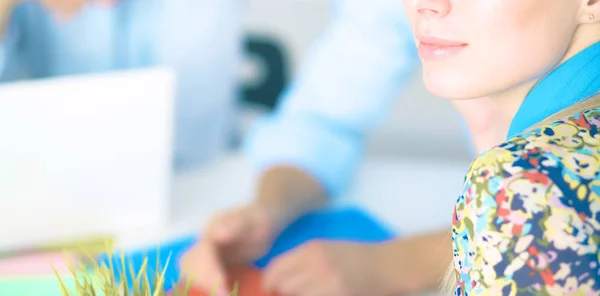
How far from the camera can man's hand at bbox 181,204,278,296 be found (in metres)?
0.72

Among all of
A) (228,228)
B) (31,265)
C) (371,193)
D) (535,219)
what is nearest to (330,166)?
(371,193)

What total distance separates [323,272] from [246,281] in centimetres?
7

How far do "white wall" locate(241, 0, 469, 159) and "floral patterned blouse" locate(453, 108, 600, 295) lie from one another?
48.1 inches

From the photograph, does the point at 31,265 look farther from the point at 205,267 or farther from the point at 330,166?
the point at 330,166

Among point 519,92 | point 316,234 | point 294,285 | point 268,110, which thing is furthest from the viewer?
point 268,110

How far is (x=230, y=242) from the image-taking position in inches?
30.2

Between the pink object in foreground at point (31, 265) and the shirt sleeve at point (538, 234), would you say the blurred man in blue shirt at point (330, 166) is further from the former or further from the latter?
the shirt sleeve at point (538, 234)

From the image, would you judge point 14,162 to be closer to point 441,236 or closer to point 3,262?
point 3,262

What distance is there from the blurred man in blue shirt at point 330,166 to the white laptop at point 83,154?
0.34ft

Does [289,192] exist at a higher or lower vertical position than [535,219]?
lower

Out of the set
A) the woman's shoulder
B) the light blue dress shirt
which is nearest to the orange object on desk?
the light blue dress shirt

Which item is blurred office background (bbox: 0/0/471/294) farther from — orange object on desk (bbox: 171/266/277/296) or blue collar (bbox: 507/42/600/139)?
blue collar (bbox: 507/42/600/139)

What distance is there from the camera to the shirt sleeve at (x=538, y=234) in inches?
13.5

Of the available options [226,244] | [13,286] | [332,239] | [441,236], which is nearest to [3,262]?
[13,286]
